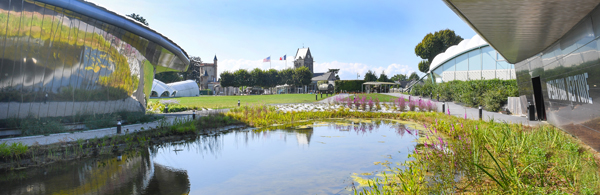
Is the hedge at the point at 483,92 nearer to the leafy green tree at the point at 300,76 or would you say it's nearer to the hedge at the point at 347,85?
the hedge at the point at 347,85

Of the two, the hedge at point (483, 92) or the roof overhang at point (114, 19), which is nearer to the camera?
the roof overhang at point (114, 19)

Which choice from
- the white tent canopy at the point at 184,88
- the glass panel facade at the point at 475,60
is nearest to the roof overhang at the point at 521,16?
the glass panel facade at the point at 475,60

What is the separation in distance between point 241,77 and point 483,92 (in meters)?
58.4

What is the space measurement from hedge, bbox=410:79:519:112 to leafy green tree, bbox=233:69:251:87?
1967 inches

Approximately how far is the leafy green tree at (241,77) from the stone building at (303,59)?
128ft

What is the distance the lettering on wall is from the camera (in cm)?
638

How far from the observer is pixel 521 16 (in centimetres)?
489

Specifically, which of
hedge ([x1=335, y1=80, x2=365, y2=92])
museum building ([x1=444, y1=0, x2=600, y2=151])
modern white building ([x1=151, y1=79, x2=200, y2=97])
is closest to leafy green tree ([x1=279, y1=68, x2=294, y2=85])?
hedge ([x1=335, y1=80, x2=365, y2=92])

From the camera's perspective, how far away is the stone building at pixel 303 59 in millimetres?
110125

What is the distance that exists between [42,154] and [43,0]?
4312 millimetres

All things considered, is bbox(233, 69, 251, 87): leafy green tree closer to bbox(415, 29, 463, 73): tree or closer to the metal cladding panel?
bbox(415, 29, 463, 73): tree

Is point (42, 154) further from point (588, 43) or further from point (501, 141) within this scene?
point (588, 43)

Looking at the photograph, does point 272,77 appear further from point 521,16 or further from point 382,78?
point 521,16

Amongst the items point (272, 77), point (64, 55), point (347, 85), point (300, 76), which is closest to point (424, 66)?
point (347, 85)
